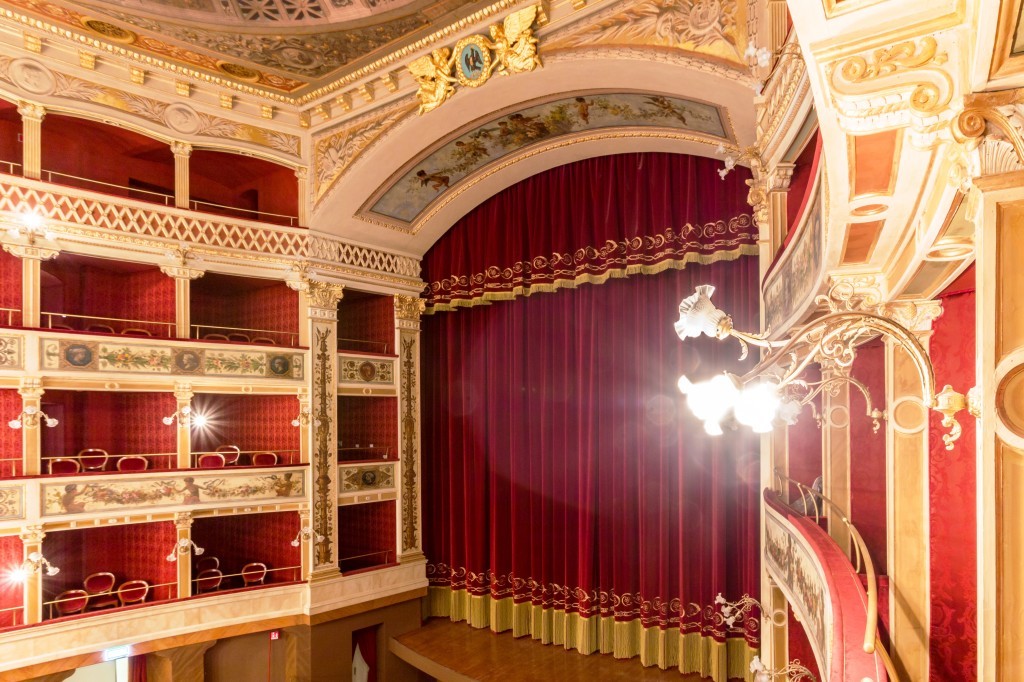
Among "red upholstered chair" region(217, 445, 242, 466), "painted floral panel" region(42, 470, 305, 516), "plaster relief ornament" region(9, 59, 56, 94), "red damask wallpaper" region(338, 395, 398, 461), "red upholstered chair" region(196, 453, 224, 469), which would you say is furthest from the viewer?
"red damask wallpaper" region(338, 395, 398, 461)

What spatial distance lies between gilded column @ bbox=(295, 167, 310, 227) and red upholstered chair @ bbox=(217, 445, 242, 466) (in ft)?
12.0

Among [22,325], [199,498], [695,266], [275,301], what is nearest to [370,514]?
[199,498]

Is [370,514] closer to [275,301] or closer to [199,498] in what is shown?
[199,498]

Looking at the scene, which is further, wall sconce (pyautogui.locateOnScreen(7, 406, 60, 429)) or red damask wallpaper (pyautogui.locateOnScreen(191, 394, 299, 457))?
red damask wallpaper (pyautogui.locateOnScreen(191, 394, 299, 457))

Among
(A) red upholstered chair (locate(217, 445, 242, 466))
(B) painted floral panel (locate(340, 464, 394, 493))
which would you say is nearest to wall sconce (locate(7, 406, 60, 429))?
(A) red upholstered chair (locate(217, 445, 242, 466))

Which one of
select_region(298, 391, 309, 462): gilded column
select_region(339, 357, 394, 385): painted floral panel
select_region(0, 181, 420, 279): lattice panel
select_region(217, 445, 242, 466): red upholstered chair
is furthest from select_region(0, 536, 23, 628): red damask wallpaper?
select_region(339, 357, 394, 385): painted floral panel

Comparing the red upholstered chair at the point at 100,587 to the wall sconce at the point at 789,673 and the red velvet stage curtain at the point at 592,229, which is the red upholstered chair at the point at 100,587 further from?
the wall sconce at the point at 789,673

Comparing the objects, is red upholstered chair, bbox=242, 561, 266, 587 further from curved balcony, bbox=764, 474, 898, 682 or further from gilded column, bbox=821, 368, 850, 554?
gilded column, bbox=821, 368, 850, 554

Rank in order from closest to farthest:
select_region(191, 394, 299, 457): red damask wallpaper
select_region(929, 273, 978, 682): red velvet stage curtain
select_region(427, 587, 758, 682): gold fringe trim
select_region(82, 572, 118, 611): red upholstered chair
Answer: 1. select_region(929, 273, 978, 682): red velvet stage curtain
2. select_region(427, 587, 758, 682): gold fringe trim
3. select_region(82, 572, 118, 611): red upholstered chair
4. select_region(191, 394, 299, 457): red damask wallpaper

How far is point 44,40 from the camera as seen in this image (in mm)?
8406

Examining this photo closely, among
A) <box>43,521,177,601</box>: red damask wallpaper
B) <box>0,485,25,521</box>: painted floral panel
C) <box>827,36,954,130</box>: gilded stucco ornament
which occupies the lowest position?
<box>43,521,177,601</box>: red damask wallpaper

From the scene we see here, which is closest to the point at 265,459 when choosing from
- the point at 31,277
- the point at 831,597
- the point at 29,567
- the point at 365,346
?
the point at 365,346

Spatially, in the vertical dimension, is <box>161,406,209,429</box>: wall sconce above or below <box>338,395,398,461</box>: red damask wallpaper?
above

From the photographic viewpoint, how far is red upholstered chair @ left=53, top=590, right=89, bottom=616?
343 inches
